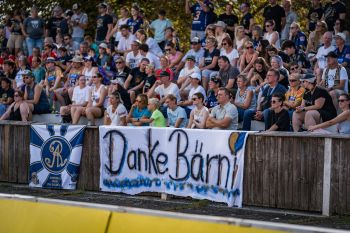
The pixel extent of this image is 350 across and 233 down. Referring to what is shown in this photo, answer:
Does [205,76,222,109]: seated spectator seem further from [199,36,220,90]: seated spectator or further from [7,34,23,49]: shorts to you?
[7,34,23,49]: shorts

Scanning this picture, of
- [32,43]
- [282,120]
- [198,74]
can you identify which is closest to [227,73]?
[198,74]

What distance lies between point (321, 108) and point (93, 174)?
15.1 ft

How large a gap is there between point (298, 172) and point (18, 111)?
868 cm

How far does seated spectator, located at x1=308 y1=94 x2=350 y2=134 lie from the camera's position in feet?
46.7

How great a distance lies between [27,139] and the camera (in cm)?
1745

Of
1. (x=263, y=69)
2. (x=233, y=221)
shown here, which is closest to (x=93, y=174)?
(x=263, y=69)

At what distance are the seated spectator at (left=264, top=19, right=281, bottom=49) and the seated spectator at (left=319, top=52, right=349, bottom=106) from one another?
3106 mm

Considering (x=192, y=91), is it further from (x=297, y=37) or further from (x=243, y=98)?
(x=297, y=37)

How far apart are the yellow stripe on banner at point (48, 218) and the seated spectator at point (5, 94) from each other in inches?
496

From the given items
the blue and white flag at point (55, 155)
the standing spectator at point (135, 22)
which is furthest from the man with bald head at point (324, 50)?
the standing spectator at point (135, 22)

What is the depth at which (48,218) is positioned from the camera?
809 cm

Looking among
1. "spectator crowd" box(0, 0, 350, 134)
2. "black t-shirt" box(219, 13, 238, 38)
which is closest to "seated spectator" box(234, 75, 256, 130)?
"spectator crowd" box(0, 0, 350, 134)

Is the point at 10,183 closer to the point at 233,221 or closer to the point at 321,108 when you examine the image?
the point at 321,108

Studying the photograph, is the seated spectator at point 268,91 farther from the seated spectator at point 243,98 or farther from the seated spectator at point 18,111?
the seated spectator at point 18,111
